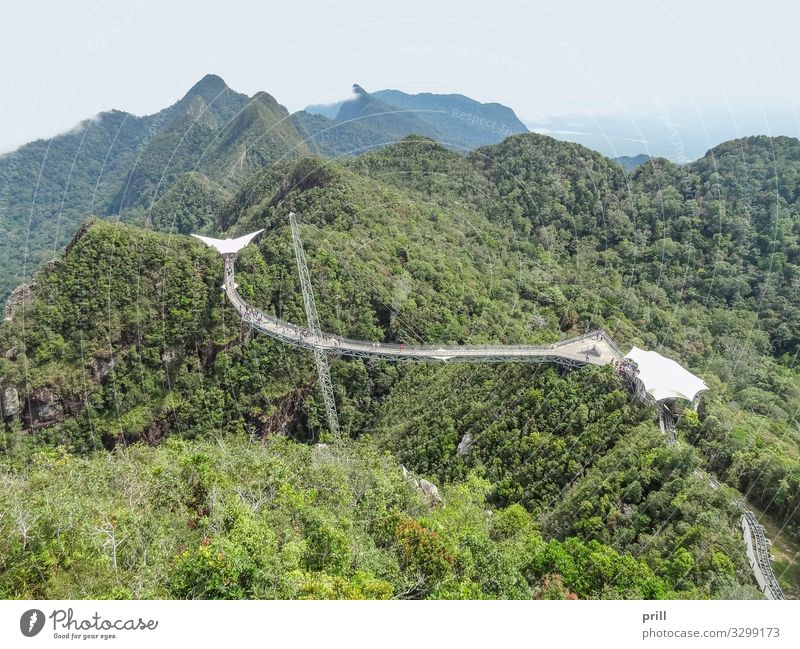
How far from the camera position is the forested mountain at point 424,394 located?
40.9ft

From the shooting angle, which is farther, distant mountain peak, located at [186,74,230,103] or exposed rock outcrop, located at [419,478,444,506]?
distant mountain peak, located at [186,74,230,103]

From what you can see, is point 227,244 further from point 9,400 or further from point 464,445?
point 464,445

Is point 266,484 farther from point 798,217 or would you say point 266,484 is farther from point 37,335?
point 798,217

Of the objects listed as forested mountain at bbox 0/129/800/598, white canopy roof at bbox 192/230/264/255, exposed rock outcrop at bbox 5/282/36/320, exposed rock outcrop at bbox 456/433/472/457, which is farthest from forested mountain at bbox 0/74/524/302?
exposed rock outcrop at bbox 456/433/472/457

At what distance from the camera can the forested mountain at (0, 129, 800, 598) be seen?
1246 cm

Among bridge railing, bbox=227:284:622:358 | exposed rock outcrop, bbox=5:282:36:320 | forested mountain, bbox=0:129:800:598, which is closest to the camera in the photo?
forested mountain, bbox=0:129:800:598

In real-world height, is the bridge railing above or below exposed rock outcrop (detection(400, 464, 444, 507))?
above

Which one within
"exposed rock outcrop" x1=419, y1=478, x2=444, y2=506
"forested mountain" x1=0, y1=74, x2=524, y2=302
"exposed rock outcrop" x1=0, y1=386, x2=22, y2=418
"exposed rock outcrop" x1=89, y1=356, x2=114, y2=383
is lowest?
"exposed rock outcrop" x1=419, y1=478, x2=444, y2=506

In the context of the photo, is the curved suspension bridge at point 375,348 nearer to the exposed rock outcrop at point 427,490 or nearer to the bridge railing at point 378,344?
the bridge railing at point 378,344

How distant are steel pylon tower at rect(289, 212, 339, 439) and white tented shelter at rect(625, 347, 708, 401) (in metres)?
19.1

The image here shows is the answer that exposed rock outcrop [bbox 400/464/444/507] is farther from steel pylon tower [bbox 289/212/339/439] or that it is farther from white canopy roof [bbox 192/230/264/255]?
white canopy roof [bbox 192/230/264/255]

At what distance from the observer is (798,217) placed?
46.0 metres

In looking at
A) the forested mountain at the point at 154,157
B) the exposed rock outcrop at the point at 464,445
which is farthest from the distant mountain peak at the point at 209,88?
the exposed rock outcrop at the point at 464,445

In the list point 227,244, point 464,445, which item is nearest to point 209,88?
point 227,244
